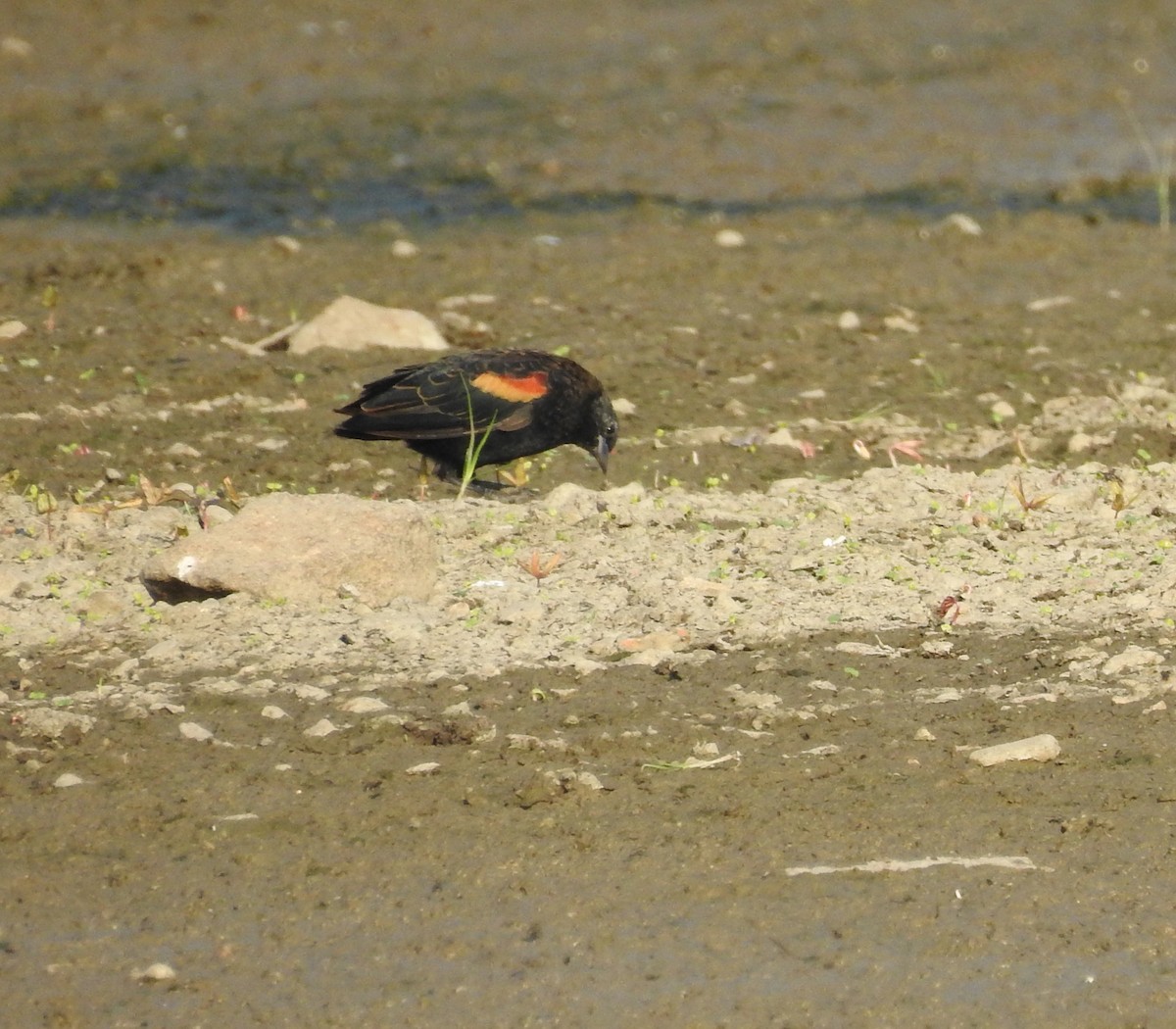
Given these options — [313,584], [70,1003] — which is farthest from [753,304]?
[70,1003]

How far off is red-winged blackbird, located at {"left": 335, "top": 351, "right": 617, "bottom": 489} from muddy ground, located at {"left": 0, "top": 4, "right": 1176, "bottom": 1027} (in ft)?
0.69

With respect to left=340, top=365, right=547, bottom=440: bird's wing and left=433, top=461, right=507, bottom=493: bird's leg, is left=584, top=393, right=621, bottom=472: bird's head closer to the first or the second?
left=340, top=365, right=547, bottom=440: bird's wing

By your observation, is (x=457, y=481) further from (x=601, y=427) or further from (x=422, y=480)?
(x=601, y=427)

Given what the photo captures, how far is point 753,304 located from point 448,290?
4.45ft

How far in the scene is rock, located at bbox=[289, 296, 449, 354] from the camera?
25.7ft

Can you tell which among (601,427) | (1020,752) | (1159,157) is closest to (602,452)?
(601,427)

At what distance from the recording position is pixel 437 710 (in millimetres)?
4715

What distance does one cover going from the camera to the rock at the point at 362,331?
308 inches

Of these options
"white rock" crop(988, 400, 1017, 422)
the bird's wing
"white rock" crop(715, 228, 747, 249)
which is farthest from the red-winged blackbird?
"white rock" crop(715, 228, 747, 249)

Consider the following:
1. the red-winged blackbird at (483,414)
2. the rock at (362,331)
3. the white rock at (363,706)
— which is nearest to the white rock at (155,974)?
the white rock at (363,706)

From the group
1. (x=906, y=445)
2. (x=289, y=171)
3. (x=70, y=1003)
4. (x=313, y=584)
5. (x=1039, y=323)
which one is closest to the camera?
(x=70, y=1003)

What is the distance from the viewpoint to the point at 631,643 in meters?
5.08

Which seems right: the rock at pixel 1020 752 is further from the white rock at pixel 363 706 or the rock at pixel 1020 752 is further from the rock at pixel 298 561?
the rock at pixel 298 561

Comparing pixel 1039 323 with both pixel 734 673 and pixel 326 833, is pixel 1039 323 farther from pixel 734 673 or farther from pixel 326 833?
pixel 326 833
